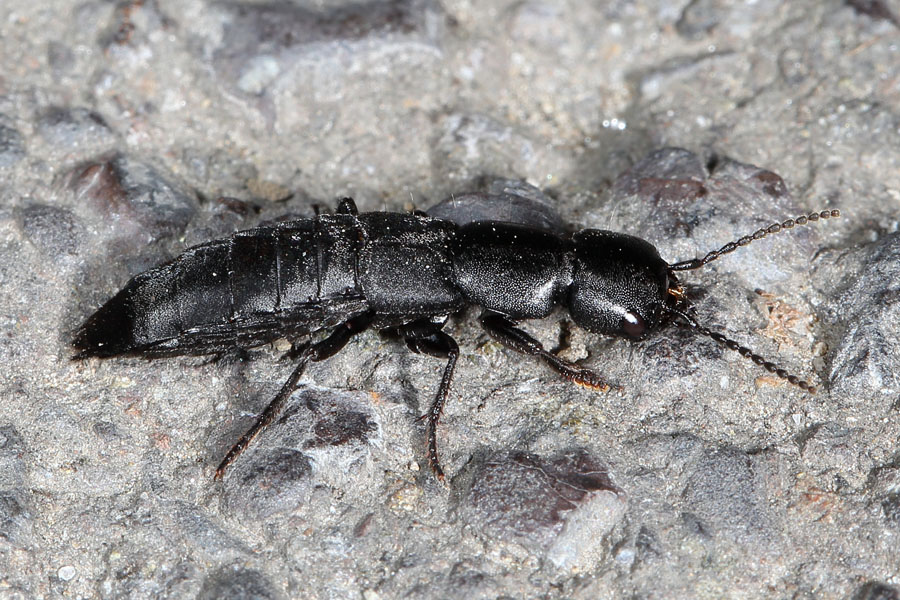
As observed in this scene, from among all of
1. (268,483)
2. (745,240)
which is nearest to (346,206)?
(268,483)

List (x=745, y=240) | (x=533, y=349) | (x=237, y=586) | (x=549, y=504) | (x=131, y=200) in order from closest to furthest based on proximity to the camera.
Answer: (x=237, y=586), (x=549, y=504), (x=533, y=349), (x=745, y=240), (x=131, y=200)

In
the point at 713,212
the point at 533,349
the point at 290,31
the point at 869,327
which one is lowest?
the point at 533,349

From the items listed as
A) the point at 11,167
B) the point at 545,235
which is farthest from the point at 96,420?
the point at 545,235

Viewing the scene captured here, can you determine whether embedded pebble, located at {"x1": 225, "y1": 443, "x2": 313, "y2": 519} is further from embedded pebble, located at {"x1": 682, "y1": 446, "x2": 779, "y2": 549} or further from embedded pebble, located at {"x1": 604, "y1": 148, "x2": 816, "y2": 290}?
embedded pebble, located at {"x1": 604, "y1": 148, "x2": 816, "y2": 290}

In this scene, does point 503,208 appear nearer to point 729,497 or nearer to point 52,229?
point 729,497

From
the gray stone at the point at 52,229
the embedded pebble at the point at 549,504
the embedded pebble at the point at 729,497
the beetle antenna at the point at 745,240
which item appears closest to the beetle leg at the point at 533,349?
the embedded pebble at the point at 549,504
